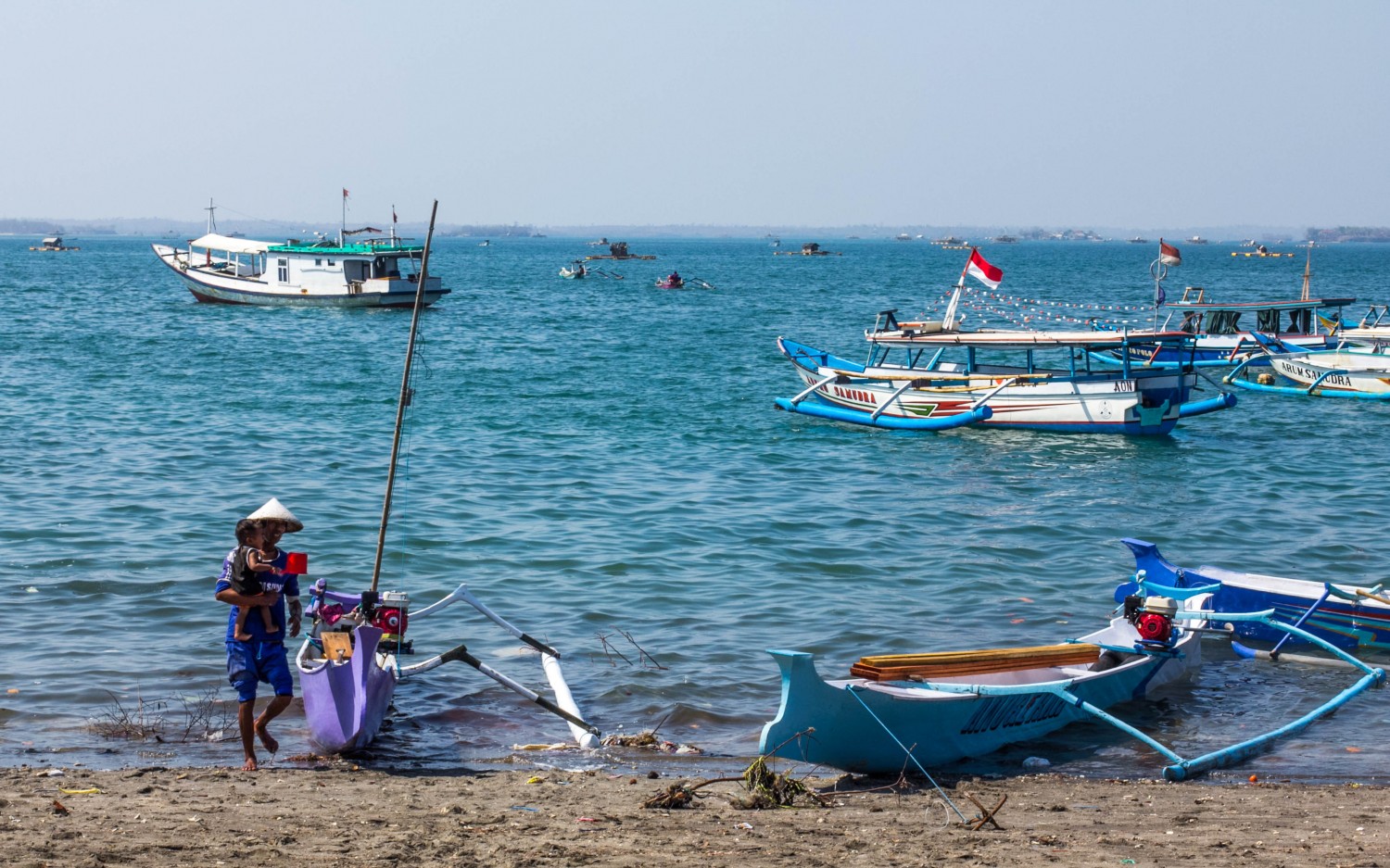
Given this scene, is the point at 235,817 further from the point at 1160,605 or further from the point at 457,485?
the point at 457,485

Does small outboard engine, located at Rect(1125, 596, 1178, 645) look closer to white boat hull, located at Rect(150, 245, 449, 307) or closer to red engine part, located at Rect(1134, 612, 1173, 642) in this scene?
red engine part, located at Rect(1134, 612, 1173, 642)

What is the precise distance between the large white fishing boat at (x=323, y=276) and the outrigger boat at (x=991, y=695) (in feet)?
151

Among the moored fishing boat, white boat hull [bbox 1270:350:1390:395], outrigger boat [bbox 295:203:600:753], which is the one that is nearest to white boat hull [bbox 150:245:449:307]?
the moored fishing boat

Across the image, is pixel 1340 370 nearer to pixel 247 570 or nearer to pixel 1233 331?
pixel 1233 331

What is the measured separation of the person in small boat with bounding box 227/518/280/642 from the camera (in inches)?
332

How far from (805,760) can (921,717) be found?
0.95 m

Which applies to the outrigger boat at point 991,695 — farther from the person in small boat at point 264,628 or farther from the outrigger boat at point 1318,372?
the outrigger boat at point 1318,372

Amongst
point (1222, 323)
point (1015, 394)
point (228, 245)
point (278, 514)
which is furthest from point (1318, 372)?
point (228, 245)

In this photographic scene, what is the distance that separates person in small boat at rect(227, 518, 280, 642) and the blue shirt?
0.08 ft

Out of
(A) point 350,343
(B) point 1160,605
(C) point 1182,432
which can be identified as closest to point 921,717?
(B) point 1160,605

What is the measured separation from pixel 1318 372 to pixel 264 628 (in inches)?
1281

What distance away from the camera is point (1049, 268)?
140750 millimetres

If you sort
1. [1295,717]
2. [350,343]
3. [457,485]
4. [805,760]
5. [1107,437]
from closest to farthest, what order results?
[805,760]
[1295,717]
[457,485]
[1107,437]
[350,343]

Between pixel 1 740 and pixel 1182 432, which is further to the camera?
pixel 1182 432
